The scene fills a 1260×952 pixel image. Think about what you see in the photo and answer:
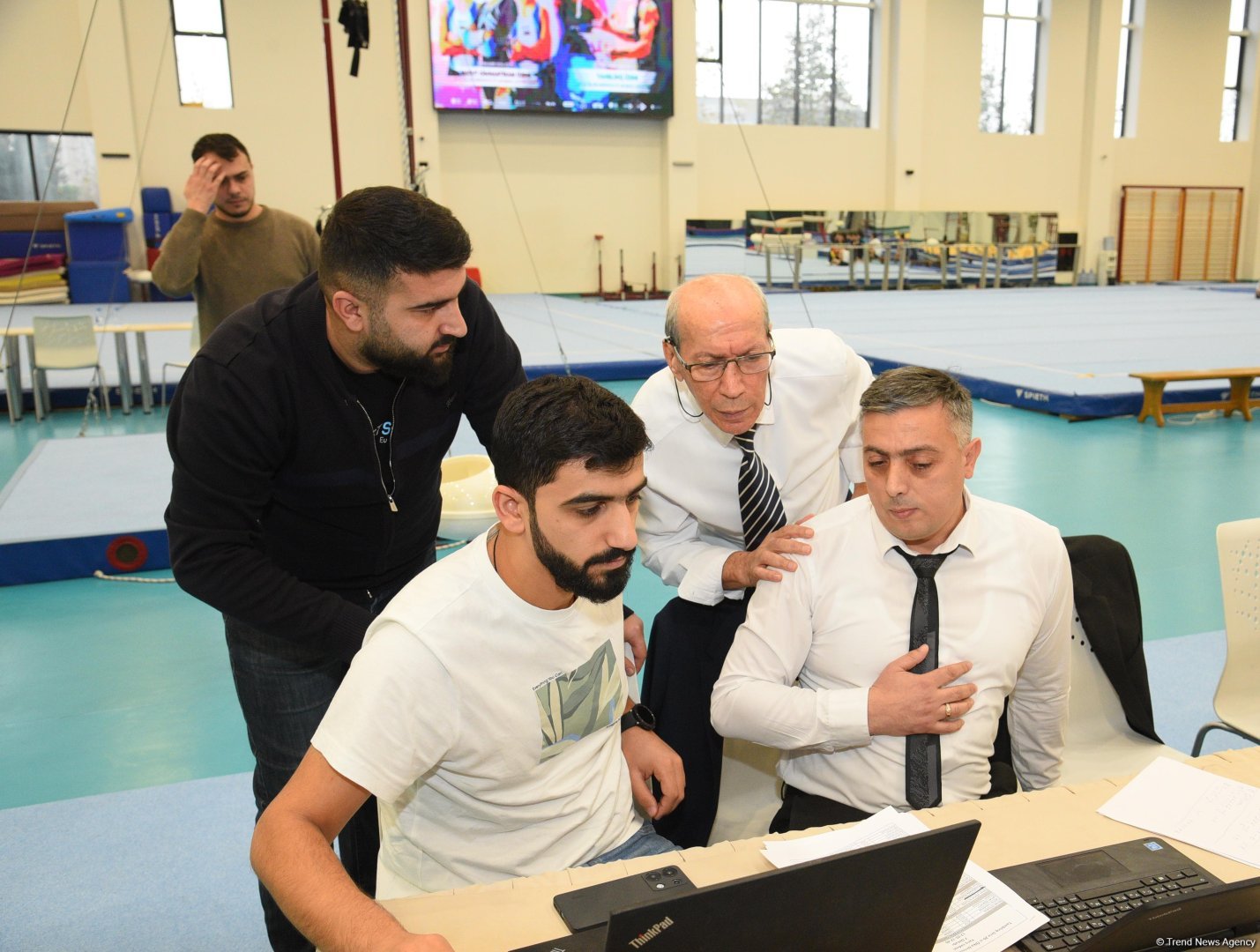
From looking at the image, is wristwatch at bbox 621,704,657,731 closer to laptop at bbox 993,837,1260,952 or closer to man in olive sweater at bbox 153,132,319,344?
laptop at bbox 993,837,1260,952

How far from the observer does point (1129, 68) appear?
1936 centimetres

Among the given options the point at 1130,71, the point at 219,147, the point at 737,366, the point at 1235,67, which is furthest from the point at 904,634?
the point at 1235,67

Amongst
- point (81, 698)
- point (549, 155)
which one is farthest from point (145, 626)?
point (549, 155)

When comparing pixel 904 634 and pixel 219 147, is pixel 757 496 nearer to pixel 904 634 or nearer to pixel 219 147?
pixel 904 634

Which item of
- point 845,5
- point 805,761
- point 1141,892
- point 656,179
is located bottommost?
point 805,761

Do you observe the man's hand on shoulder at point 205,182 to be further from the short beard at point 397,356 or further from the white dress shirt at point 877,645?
the white dress shirt at point 877,645

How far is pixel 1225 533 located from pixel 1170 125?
20321 mm

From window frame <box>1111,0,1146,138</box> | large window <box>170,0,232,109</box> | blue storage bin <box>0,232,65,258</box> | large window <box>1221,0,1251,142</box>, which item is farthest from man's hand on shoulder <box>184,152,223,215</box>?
large window <box>1221,0,1251,142</box>

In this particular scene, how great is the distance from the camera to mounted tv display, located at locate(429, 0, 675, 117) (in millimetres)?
14625

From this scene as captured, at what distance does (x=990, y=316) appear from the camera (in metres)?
13.1

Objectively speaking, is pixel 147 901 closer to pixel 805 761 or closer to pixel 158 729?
pixel 158 729

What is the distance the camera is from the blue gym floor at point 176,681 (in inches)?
94.2

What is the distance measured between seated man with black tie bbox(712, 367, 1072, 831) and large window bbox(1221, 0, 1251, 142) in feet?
71.8

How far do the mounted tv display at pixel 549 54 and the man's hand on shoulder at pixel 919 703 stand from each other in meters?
14.3
